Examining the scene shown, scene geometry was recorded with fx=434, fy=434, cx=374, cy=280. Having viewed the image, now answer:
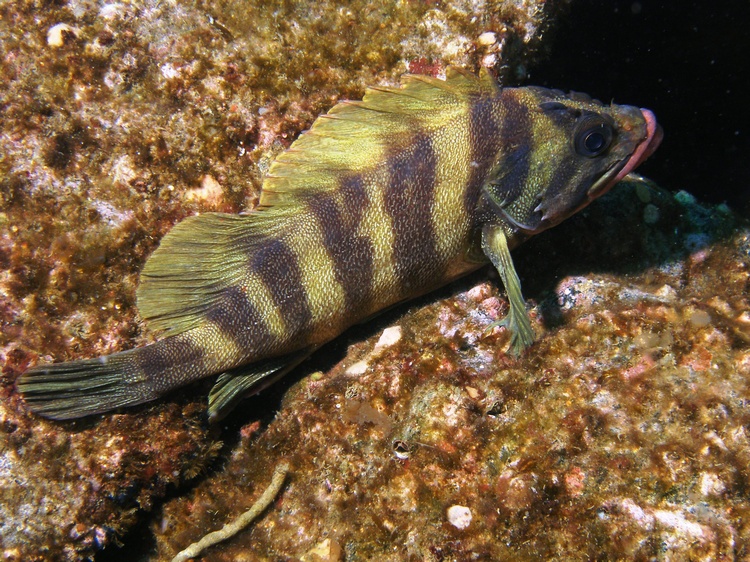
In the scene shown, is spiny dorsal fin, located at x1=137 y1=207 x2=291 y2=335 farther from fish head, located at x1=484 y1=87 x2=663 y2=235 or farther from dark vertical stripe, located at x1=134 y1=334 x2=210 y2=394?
fish head, located at x1=484 y1=87 x2=663 y2=235

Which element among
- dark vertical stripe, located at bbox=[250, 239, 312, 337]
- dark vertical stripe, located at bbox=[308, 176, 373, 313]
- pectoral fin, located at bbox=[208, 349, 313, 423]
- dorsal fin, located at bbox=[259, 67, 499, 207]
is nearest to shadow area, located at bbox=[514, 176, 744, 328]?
dorsal fin, located at bbox=[259, 67, 499, 207]

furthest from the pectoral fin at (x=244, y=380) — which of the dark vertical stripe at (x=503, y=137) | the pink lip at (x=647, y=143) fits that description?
the pink lip at (x=647, y=143)

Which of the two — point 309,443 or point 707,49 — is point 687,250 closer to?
point 707,49

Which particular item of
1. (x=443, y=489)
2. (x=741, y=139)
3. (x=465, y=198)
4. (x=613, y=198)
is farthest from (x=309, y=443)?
(x=741, y=139)

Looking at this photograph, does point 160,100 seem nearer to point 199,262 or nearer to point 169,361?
point 199,262

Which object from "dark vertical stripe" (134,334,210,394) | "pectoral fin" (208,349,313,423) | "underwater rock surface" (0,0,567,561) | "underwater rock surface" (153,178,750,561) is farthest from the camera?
"underwater rock surface" (0,0,567,561)

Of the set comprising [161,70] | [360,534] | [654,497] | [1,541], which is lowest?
[1,541]

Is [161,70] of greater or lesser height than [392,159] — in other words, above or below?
above

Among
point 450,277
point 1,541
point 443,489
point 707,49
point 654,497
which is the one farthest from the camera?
point 707,49
